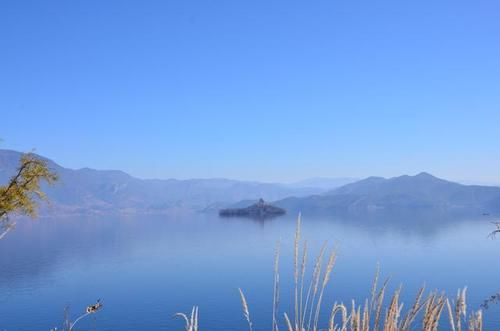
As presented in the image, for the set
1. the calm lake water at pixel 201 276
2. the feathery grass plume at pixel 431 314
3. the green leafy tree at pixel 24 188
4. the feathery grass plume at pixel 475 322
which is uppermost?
the green leafy tree at pixel 24 188

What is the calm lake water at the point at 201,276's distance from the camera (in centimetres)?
7106

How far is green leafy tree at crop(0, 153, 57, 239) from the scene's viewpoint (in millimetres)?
14695

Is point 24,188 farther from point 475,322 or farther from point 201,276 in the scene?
point 201,276

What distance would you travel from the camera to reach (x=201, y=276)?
104938 millimetres

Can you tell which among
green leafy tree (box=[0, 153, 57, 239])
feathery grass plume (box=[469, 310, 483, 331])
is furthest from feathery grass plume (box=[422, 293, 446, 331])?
green leafy tree (box=[0, 153, 57, 239])

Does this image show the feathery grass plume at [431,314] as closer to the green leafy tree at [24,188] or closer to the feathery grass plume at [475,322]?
the feathery grass plume at [475,322]

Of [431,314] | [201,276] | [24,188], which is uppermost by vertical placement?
[24,188]

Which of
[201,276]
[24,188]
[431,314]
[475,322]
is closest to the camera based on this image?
[431,314]

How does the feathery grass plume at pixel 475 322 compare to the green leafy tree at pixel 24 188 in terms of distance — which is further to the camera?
the green leafy tree at pixel 24 188

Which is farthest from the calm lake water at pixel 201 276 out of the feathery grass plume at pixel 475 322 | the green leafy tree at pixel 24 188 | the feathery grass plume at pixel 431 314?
the feathery grass plume at pixel 431 314

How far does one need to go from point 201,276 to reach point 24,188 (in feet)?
307

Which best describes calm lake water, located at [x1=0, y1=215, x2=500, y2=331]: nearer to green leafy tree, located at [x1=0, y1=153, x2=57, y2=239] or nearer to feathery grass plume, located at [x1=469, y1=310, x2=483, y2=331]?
green leafy tree, located at [x1=0, y1=153, x2=57, y2=239]

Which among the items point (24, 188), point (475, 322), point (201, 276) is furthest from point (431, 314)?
point (201, 276)

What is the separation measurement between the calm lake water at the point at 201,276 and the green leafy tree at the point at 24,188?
46.7 m
